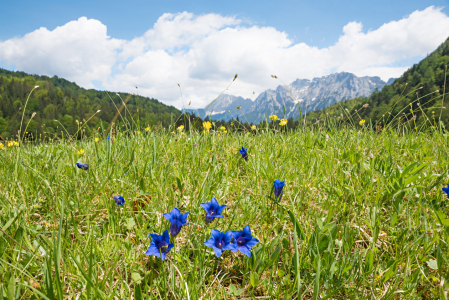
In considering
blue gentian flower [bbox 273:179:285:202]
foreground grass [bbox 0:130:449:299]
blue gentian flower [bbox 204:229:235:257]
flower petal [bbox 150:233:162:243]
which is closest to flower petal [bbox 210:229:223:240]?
blue gentian flower [bbox 204:229:235:257]

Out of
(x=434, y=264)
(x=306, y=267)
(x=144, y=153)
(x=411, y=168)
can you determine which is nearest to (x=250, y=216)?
(x=306, y=267)

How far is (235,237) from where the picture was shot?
133 cm

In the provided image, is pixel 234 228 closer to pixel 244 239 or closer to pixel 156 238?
pixel 244 239

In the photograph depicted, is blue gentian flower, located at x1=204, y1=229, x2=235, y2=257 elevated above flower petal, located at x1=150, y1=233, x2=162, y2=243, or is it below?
below

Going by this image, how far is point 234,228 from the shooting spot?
1.76m

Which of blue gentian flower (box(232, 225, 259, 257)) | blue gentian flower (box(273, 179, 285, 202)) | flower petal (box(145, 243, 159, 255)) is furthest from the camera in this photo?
blue gentian flower (box(273, 179, 285, 202))

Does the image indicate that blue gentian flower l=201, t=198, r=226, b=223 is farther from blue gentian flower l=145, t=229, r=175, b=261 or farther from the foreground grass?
blue gentian flower l=145, t=229, r=175, b=261

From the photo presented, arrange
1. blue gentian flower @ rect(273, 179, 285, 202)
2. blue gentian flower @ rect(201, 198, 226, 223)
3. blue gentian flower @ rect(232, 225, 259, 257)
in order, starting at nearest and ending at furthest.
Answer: blue gentian flower @ rect(232, 225, 259, 257) → blue gentian flower @ rect(201, 198, 226, 223) → blue gentian flower @ rect(273, 179, 285, 202)

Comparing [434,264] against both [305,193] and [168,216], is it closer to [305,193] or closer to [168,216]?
[305,193]

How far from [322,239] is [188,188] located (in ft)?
3.95

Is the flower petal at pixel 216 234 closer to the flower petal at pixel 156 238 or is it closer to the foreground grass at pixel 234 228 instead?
the foreground grass at pixel 234 228

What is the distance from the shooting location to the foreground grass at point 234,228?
4.13ft

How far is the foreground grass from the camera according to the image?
4.13ft

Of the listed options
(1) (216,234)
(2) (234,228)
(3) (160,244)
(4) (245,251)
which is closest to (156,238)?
(3) (160,244)
